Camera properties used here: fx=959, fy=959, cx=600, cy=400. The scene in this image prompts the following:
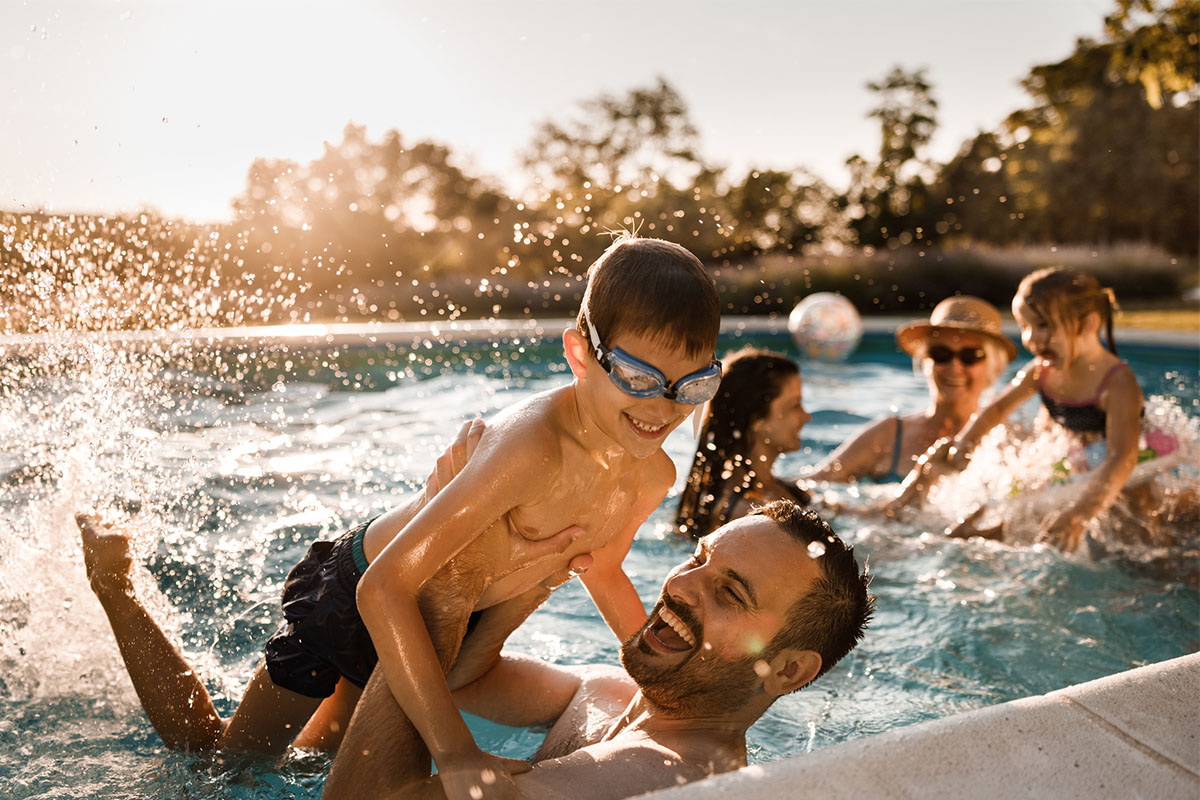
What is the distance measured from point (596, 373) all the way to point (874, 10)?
1260 inches

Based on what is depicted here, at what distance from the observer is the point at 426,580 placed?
7.56 feet

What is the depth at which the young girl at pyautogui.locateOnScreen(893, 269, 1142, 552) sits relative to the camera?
4910 mm

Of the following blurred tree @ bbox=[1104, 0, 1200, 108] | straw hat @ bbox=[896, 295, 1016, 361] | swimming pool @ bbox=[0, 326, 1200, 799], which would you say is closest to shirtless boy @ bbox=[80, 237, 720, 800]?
swimming pool @ bbox=[0, 326, 1200, 799]

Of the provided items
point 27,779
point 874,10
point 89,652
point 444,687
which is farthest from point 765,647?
point 874,10

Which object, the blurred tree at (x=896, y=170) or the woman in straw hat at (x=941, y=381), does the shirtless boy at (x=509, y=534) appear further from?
the blurred tree at (x=896, y=170)

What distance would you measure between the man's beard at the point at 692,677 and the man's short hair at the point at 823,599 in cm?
11

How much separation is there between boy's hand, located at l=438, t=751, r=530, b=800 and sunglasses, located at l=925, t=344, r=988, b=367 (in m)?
5.28

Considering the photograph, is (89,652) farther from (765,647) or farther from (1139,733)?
(1139,733)

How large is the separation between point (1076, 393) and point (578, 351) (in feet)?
13.1

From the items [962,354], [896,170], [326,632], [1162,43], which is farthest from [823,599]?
[896,170]

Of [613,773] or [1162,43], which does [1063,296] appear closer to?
[613,773]

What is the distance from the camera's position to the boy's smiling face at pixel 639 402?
92.5 inches

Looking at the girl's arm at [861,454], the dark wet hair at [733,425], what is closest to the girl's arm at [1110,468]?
the dark wet hair at [733,425]

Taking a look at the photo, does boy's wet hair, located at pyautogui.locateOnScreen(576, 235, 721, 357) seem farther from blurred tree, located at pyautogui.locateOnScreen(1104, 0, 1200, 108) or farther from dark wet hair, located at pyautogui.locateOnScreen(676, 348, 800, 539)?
blurred tree, located at pyautogui.locateOnScreen(1104, 0, 1200, 108)
